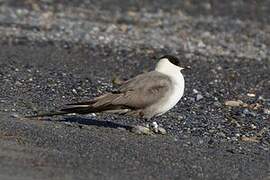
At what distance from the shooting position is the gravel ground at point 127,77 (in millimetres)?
9273

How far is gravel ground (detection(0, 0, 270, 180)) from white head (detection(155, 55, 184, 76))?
2.28 feet

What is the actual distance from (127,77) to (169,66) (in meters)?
5.02

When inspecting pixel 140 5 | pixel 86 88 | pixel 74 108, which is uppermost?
pixel 74 108

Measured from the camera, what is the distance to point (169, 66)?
39.2 ft

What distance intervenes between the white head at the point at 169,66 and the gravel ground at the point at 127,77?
2.28 ft

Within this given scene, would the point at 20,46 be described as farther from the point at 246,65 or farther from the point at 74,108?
the point at 74,108

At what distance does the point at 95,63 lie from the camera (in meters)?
18.2

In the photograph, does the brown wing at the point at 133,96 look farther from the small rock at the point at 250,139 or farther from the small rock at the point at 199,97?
the small rock at the point at 199,97

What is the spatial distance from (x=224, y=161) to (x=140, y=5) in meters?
21.2

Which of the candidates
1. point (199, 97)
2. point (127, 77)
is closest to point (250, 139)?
point (199, 97)

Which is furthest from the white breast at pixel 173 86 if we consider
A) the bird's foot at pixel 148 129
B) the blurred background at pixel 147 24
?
the blurred background at pixel 147 24

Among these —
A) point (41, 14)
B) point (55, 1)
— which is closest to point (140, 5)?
point (55, 1)

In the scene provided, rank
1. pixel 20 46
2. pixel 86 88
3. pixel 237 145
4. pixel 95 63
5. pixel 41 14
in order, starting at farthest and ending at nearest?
pixel 41 14, pixel 20 46, pixel 95 63, pixel 86 88, pixel 237 145

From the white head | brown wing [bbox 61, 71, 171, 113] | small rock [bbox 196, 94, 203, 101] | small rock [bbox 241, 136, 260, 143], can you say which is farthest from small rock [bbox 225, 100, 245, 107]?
brown wing [bbox 61, 71, 171, 113]
